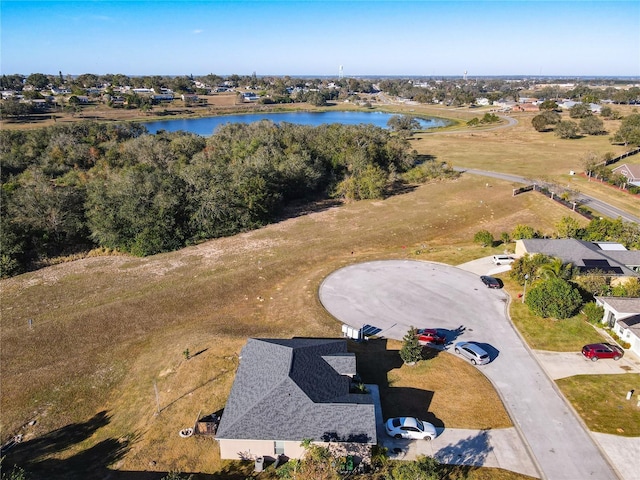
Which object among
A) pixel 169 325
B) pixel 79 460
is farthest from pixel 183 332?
pixel 79 460

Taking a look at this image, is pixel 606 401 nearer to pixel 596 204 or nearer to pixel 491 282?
pixel 491 282

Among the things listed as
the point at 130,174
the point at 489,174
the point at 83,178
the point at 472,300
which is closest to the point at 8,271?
the point at 130,174

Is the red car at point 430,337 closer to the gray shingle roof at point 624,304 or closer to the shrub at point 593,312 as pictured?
the shrub at point 593,312

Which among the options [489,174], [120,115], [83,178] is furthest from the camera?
[120,115]

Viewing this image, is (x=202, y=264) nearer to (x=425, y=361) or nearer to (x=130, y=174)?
(x=130, y=174)

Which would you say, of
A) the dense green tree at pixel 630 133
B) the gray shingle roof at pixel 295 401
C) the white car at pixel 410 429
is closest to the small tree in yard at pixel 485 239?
the gray shingle roof at pixel 295 401
